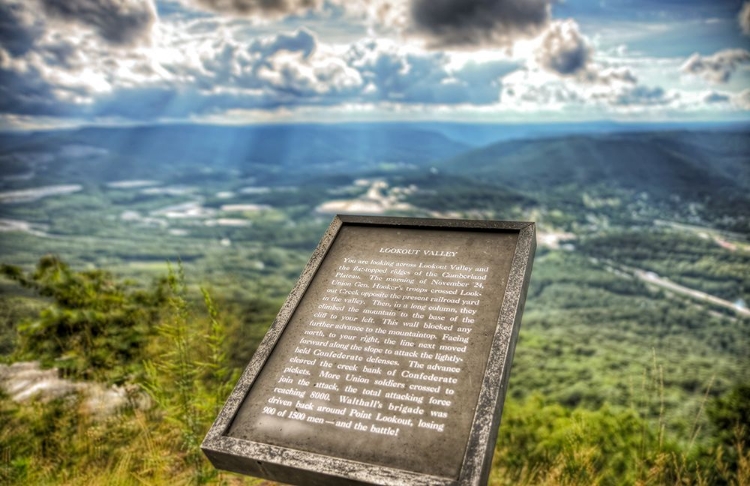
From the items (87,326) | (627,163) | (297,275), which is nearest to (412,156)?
(627,163)

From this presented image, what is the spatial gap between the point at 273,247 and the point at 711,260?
5627 centimetres

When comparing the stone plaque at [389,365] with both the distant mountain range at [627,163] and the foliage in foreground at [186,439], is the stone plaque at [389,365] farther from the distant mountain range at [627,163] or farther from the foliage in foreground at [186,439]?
the distant mountain range at [627,163]

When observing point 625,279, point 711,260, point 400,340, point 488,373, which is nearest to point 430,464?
point 488,373

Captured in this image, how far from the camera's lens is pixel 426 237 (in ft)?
11.9

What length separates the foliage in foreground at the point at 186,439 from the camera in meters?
3.98

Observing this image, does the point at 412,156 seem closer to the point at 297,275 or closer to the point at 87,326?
the point at 297,275

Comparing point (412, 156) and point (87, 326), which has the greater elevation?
point (87, 326)

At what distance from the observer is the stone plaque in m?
2.45

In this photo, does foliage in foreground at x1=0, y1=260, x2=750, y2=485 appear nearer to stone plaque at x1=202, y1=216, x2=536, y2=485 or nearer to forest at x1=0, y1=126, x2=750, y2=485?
forest at x1=0, y1=126, x2=750, y2=485

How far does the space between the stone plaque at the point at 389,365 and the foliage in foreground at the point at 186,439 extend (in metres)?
0.94

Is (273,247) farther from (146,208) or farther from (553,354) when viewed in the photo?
(553,354)

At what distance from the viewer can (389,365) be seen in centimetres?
282

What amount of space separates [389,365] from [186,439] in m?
2.16

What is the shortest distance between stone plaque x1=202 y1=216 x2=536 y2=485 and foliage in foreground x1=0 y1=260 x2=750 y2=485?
3.07ft
